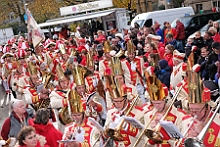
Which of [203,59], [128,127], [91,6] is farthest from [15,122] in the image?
[91,6]

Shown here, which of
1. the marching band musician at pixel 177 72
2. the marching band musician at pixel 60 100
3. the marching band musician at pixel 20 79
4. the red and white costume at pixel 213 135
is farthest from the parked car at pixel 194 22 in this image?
the red and white costume at pixel 213 135

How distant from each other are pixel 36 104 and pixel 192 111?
168 inches

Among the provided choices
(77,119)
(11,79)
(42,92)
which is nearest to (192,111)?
(77,119)

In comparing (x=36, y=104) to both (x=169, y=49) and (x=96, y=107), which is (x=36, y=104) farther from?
(x=169, y=49)

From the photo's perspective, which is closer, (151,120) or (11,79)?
(151,120)

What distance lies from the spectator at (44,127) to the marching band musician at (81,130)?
23 centimetres

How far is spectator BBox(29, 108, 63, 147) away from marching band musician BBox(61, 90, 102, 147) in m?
0.23

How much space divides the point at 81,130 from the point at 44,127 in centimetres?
55

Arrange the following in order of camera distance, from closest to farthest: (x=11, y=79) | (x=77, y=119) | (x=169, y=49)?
(x=77, y=119) → (x=169, y=49) → (x=11, y=79)

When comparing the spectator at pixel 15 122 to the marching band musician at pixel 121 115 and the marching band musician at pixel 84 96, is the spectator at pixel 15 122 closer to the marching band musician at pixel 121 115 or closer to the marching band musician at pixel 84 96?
the marching band musician at pixel 84 96

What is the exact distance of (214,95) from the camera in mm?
7402

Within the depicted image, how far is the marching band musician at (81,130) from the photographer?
6176 mm

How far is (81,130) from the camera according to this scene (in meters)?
6.22

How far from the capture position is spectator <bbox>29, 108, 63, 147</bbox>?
6273 mm
